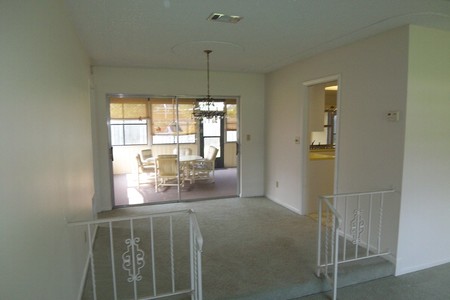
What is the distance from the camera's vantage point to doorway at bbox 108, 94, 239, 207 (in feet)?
18.9

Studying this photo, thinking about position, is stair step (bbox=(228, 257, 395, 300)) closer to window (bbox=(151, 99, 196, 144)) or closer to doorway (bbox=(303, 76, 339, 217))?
doorway (bbox=(303, 76, 339, 217))

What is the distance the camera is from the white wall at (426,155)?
277 centimetres

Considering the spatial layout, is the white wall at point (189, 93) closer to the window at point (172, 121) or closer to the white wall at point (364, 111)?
the window at point (172, 121)

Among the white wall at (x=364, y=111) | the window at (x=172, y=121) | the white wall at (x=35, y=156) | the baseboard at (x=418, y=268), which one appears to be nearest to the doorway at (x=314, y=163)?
the white wall at (x=364, y=111)

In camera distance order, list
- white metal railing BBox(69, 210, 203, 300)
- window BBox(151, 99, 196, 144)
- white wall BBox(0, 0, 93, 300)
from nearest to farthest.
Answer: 1. white wall BBox(0, 0, 93, 300)
2. white metal railing BBox(69, 210, 203, 300)
3. window BBox(151, 99, 196, 144)

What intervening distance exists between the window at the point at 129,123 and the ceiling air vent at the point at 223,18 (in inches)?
227

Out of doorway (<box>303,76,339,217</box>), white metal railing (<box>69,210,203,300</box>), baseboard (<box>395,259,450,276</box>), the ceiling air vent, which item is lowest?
baseboard (<box>395,259,450,276</box>)

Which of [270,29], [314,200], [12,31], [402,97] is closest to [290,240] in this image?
[314,200]

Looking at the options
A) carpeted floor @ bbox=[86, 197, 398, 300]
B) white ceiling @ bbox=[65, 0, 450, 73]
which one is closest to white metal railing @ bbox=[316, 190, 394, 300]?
carpeted floor @ bbox=[86, 197, 398, 300]

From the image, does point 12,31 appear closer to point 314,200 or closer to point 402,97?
point 402,97

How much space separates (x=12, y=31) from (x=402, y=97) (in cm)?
314

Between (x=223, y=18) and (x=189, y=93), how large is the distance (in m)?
2.58

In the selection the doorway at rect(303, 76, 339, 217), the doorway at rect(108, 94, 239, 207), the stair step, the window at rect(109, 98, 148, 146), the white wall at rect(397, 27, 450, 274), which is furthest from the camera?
the window at rect(109, 98, 148, 146)

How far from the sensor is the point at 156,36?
3.10 metres
